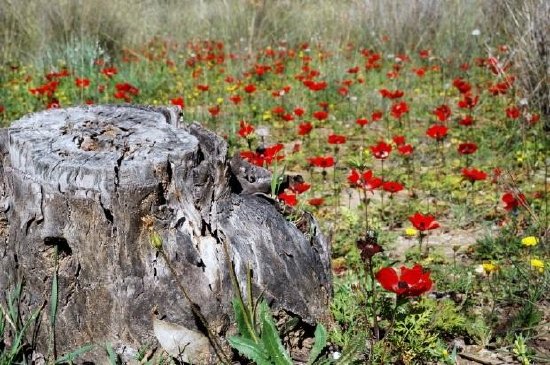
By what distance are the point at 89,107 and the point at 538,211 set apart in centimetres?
238

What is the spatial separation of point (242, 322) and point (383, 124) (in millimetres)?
4071

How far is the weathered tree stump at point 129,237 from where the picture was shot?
1849 millimetres

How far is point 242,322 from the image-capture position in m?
1.75

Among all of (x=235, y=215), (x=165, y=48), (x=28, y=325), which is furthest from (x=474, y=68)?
(x=28, y=325)

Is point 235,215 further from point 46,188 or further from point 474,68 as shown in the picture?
point 474,68

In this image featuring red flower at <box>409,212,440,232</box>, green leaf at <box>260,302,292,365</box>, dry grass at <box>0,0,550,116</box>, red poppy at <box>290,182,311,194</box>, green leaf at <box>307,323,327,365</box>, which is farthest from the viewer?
dry grass at <box>0,0,550,116</box>

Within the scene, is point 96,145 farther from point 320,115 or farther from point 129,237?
point 320,115

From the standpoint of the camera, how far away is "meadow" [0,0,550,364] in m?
2.29

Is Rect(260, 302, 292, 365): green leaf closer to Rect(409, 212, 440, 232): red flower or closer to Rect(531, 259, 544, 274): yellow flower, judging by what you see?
Rect(409, 212, 440, 232): red flower

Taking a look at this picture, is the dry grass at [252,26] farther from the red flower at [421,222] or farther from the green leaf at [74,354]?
the green leaf at [74,354]

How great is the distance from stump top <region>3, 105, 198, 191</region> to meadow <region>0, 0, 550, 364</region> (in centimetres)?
48

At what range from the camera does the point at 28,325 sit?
76.9 inches

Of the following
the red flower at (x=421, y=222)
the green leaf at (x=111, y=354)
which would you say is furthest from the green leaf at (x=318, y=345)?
the red flower at (x=421, y=222)

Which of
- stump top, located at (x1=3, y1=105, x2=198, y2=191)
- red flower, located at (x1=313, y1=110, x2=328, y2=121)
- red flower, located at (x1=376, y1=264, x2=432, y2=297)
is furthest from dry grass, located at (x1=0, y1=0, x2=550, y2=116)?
red flower, located at (x1=376, y1=264, x2=432, y2=297)
